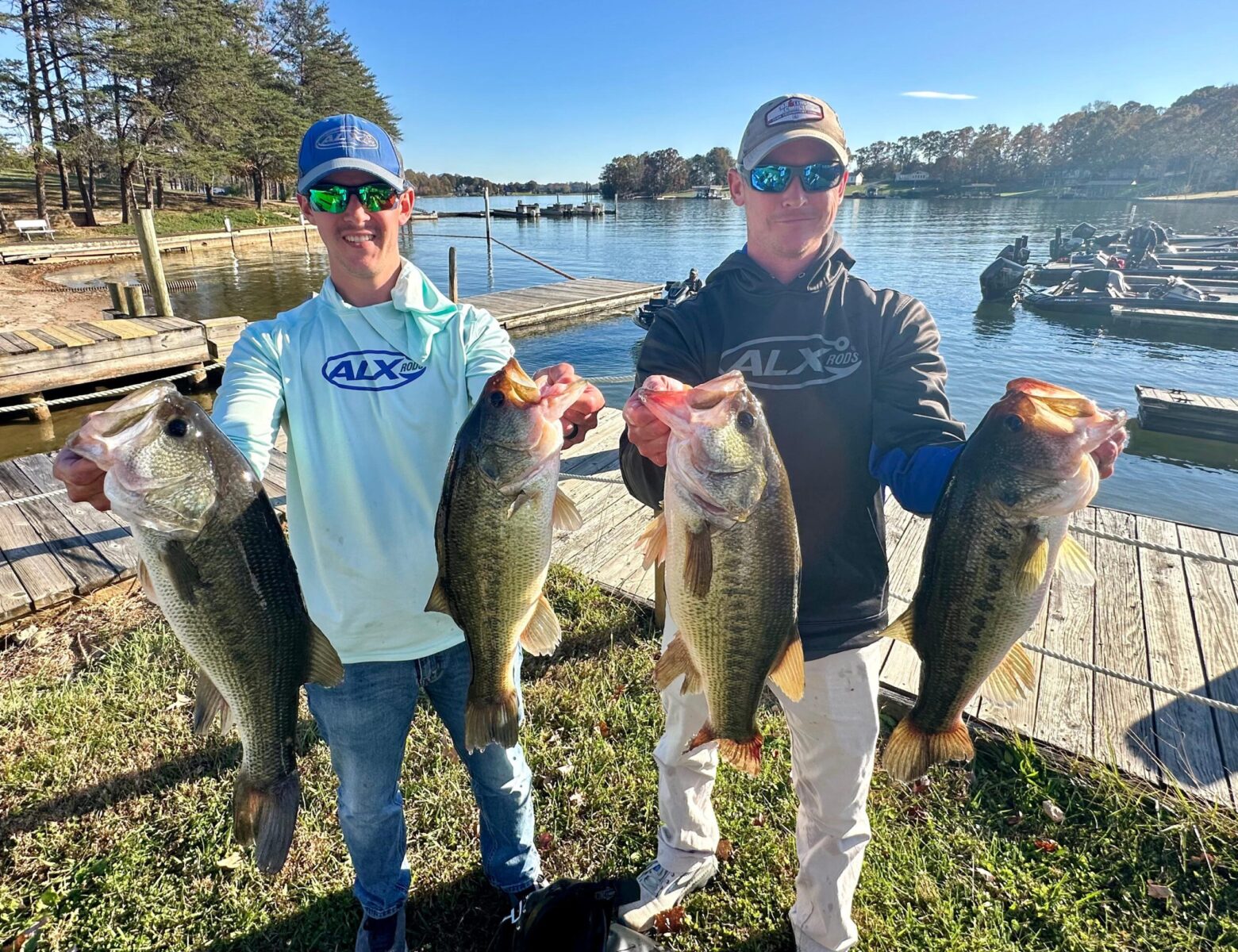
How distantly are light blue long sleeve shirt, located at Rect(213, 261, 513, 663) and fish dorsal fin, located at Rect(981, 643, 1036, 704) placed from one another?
220 centimetres

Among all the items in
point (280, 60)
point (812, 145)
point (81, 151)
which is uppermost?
point (280, 60)

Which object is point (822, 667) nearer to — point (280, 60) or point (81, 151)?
point (81, 151)

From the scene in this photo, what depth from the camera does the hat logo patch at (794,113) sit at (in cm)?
264

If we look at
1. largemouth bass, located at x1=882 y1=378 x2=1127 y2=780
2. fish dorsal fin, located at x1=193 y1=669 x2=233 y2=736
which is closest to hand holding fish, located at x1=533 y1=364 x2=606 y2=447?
largemouth bass, located at x1=882 y1=378 x2=1127 y2=780

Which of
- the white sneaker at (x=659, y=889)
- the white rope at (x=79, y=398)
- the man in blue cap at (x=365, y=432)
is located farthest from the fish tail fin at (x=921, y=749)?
the white rope at (x=79, y=398)

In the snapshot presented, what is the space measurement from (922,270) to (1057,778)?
40.0 m

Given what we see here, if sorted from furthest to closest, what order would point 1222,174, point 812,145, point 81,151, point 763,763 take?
point 1222,174, point 81,151, point 763,763, point 812,145

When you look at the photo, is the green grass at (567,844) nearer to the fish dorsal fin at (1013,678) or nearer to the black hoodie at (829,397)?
the fish dorsal fin at (1013,678)

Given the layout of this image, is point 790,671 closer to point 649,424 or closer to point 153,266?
point 649,424

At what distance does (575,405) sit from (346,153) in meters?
1.40

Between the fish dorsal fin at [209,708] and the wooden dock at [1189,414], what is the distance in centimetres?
1788

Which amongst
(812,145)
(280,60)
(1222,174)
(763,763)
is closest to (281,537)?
(812,145)

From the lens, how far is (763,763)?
13.6 ft

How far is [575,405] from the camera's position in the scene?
2305 mm
